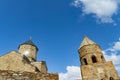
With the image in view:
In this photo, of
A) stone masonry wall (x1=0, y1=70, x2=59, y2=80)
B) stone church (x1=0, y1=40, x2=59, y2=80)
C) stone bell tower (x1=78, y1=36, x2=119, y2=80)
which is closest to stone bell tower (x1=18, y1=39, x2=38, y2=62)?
stone church (x1=0, y1=40, x2=59, y2=80)

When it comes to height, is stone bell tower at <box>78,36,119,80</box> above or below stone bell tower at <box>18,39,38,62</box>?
below

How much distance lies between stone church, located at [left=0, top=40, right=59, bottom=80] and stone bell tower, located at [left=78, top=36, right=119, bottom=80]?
5.84 meters

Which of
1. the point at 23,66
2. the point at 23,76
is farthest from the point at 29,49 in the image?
the point at 23,76

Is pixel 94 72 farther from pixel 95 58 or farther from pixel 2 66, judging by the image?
pixel 2 66

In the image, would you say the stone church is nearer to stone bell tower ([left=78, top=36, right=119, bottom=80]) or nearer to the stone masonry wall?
the stone masonry wall

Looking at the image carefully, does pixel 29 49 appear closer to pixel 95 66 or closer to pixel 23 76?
pixel 95 66

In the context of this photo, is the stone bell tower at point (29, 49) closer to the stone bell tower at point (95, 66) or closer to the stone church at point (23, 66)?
the stone church at point (23, 66)

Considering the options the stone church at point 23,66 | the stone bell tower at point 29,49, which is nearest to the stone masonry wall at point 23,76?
the stone church at point 23,66

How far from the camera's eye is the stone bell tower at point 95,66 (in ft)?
48.6

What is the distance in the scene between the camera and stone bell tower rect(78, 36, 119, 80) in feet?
48.6

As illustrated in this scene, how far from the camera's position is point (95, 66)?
15.6 metres

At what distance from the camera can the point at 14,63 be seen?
15695mm

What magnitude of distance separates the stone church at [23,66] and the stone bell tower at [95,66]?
584cm

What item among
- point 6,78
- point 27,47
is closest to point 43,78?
point 6,78
